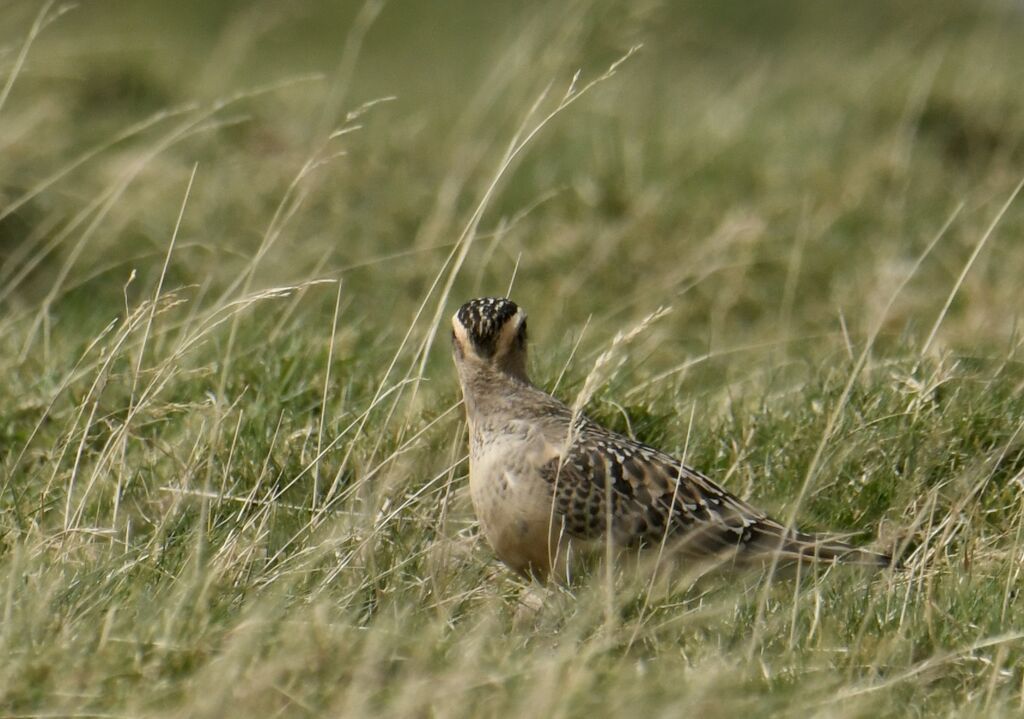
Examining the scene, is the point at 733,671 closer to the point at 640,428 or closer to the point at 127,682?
the point at 127,682

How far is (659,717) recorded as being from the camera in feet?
12.6

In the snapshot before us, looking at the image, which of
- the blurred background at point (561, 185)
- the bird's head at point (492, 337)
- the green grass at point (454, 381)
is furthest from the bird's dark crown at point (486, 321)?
the blurred background at point (561, 185)

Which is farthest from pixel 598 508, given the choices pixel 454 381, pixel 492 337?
pixel 454 381

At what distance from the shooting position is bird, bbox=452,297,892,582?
5328mm

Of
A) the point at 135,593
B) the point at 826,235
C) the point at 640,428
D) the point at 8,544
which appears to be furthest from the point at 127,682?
the point at 826,235

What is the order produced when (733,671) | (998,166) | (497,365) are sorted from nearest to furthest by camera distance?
(733,671), (497,365), (998,166)

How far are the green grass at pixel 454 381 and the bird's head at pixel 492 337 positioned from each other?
21 cm

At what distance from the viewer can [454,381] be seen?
Answer: 6.54 meters

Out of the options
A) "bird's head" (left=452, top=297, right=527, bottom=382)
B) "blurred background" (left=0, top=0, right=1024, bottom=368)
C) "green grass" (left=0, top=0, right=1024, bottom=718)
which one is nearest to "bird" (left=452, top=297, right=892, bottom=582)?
"green grass" (left=0, top=0, right=1024, bottom=718)

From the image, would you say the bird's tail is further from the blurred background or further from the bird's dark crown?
the blurred background

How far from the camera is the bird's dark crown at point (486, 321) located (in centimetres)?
590

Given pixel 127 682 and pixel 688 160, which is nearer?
pixel 127 682

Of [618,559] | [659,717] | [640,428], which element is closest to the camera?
[659,717]

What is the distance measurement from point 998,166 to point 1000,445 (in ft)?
17.1
